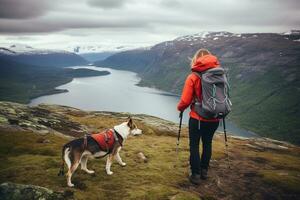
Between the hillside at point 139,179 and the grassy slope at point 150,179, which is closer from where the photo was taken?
the hillside at point 139,179

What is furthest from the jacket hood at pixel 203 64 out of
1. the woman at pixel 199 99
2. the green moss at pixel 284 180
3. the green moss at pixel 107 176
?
the green moss at pixel 284 180

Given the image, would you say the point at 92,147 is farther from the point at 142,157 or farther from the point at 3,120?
the point at 3,120

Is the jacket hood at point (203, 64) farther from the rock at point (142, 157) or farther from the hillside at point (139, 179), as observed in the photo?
the rock at point (142, 157)

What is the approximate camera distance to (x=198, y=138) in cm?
1359

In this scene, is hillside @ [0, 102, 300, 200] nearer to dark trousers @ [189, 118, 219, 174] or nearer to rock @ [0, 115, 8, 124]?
dark trousers @ [189, 118, 219, 174]

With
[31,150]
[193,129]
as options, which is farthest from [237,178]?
[31,150]

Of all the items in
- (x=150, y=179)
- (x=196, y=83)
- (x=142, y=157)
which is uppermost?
(x=196, y=83)

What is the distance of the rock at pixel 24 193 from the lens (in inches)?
429

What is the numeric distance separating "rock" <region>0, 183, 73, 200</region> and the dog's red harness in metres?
3.47

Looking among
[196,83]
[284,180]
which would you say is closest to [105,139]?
[196,83]

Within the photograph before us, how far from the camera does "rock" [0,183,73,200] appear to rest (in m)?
10.9

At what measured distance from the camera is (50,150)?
2041cm

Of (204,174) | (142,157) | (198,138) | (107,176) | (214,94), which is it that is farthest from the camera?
(142,157)

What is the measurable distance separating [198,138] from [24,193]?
7705mm
